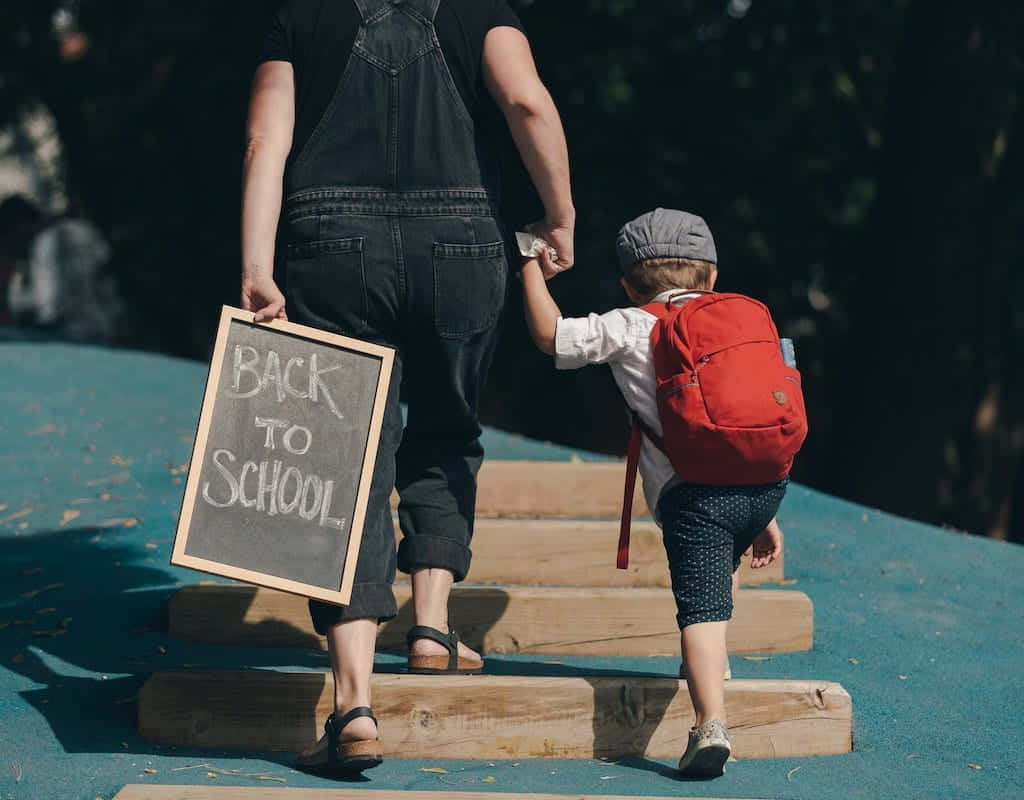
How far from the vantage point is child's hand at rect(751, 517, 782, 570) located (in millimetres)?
4008

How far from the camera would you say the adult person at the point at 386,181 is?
12.0 feet

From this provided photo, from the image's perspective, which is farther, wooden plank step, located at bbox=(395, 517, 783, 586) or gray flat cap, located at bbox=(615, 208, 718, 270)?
wooden plank step, located at bbox=(395, 517, 783, 586)

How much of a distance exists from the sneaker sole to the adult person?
813 millimetres

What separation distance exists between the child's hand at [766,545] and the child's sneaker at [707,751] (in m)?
0.60

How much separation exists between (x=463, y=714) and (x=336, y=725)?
1.37 feet

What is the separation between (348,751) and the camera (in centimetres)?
342

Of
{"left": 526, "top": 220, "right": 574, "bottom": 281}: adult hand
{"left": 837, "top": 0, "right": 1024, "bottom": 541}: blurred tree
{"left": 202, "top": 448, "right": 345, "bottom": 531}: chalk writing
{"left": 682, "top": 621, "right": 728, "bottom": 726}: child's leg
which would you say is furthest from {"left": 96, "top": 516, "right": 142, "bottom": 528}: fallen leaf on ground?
{"left": 837, "top": 0, "right": 1024, "bottom": 541}: blurred tree

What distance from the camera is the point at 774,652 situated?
467 centimetres

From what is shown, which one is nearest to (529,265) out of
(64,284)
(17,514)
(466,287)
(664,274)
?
(466,287)

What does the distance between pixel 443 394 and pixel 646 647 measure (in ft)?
4.01

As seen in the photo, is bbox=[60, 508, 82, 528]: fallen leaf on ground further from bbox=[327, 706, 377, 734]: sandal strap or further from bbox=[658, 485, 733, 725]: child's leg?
bbox=[658, 485, 733, 725]: child's leg

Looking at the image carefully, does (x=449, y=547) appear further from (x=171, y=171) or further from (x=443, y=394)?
(x=171, y=171)

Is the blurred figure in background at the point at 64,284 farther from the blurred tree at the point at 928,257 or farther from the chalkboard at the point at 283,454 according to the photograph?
the chalkboard at the point at 283,454

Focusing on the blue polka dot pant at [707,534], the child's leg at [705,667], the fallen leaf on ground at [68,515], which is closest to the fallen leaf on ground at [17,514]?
the fallen leaf on ground at [68,515]
